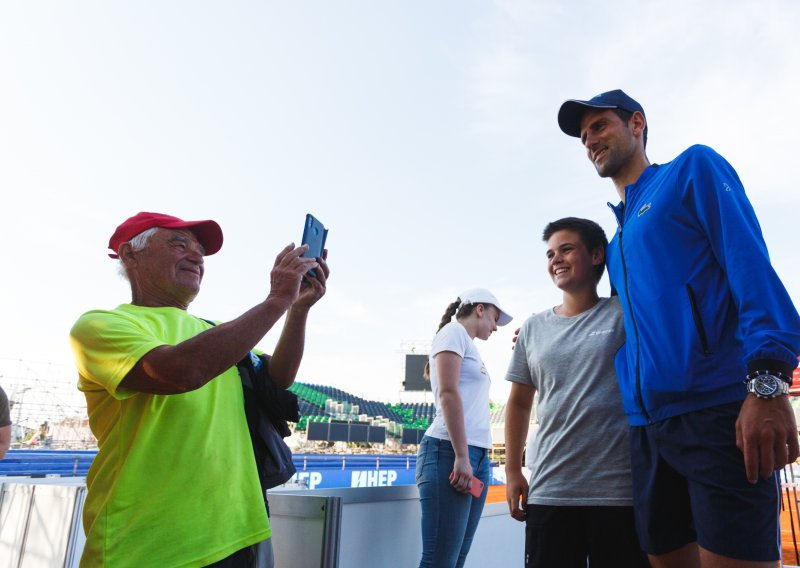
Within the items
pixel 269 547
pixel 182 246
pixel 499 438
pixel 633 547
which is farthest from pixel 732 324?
pixel 499 438

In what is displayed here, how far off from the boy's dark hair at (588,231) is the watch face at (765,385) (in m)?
0.90

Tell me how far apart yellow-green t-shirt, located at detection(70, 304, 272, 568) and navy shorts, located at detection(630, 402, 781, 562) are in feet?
3.07

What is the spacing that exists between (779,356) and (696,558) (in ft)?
1.82

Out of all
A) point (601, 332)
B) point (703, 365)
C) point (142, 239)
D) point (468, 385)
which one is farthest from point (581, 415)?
point (142, 239)

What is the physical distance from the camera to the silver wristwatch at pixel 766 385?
102 cm

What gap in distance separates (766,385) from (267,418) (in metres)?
1.19

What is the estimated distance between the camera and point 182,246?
1.55m

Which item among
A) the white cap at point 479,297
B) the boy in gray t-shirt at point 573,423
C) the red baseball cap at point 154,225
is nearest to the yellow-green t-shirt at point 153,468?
the red baseball cap at point 154,225

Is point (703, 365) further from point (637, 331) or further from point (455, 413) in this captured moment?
point (455, 413)

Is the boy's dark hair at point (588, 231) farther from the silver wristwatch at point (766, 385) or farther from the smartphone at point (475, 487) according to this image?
the smartphone at point (475, 487)

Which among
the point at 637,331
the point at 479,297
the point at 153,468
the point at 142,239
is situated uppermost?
the point at 479,297

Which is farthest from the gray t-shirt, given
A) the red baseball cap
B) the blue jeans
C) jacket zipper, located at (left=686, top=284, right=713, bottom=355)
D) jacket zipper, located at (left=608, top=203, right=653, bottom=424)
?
the red baseball cap

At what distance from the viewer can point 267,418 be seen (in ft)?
4.96

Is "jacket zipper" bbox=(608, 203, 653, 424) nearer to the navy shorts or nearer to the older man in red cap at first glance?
the navy shorts
